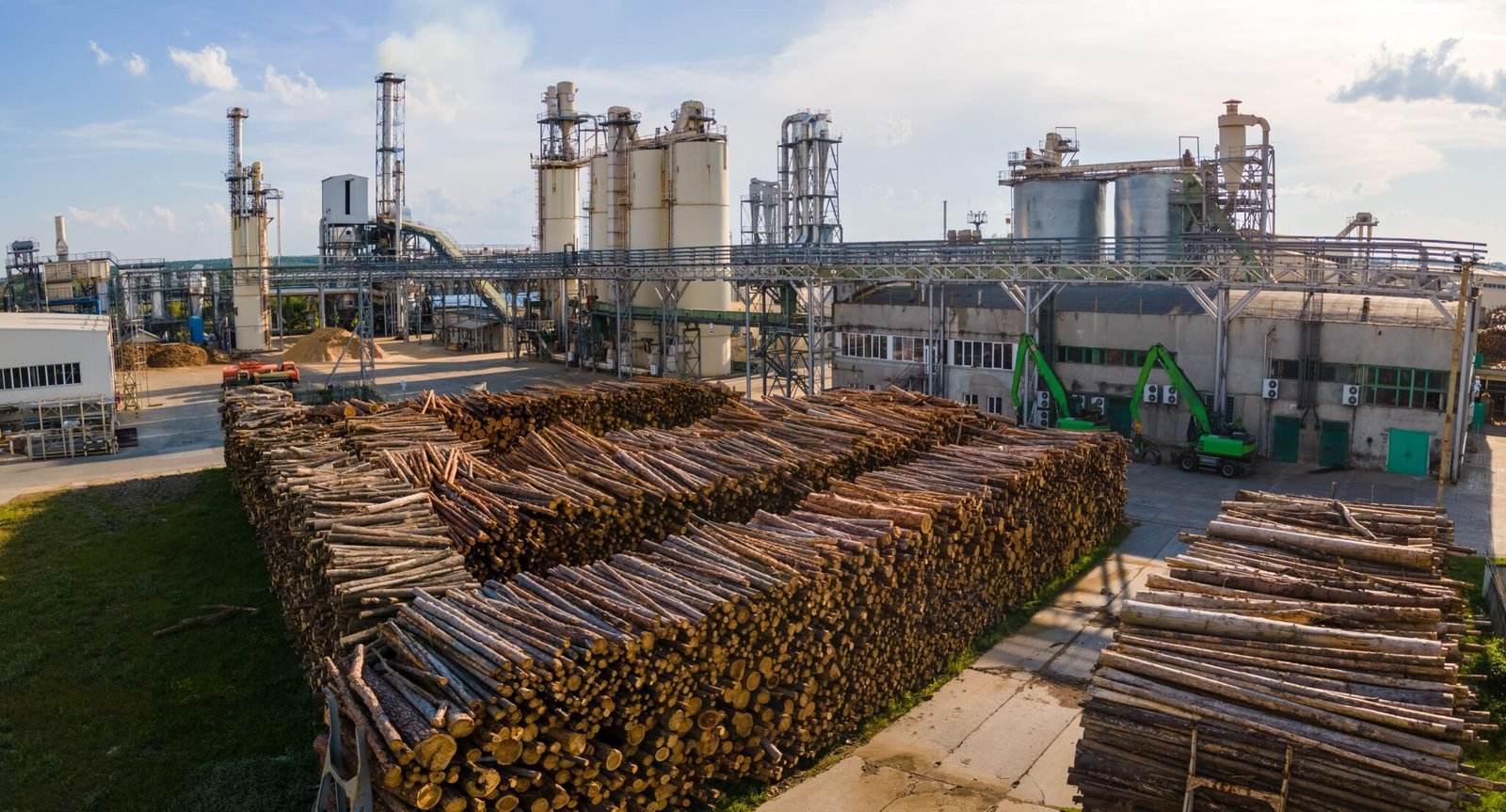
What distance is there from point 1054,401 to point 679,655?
23.6 metres

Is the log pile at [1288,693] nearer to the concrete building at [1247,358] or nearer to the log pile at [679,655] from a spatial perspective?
the log pile at [679,655]

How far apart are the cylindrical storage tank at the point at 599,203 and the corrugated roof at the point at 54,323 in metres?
24.3

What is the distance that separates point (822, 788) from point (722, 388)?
1761 cm

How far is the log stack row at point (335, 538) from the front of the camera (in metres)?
12.2

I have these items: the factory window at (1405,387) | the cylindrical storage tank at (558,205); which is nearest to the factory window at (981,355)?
the factory window at (1405,387)

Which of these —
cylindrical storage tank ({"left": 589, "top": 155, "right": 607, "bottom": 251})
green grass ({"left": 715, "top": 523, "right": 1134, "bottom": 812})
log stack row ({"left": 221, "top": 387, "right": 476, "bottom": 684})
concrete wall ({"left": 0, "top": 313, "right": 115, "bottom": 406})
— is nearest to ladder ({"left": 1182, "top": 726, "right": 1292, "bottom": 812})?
green grass ({"left": 715, "top": 523, "right": 1134, "bottom": 812})

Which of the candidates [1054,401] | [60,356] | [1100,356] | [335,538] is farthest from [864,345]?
[60,356]

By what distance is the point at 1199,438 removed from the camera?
93.0ft

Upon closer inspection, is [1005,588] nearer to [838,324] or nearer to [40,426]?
[838,324]

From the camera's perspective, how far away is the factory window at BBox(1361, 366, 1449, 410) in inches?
1033

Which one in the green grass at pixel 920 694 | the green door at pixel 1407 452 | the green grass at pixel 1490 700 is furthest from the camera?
the green door at pixel 1407 452

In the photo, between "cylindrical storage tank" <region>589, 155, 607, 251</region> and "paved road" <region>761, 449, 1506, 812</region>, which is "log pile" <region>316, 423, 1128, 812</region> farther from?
"cylindrical storage tank" <region>589, 155, 607, 251</region>

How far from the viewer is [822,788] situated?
1195 cm

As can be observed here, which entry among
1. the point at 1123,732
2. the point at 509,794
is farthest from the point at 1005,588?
the point at 509,794
